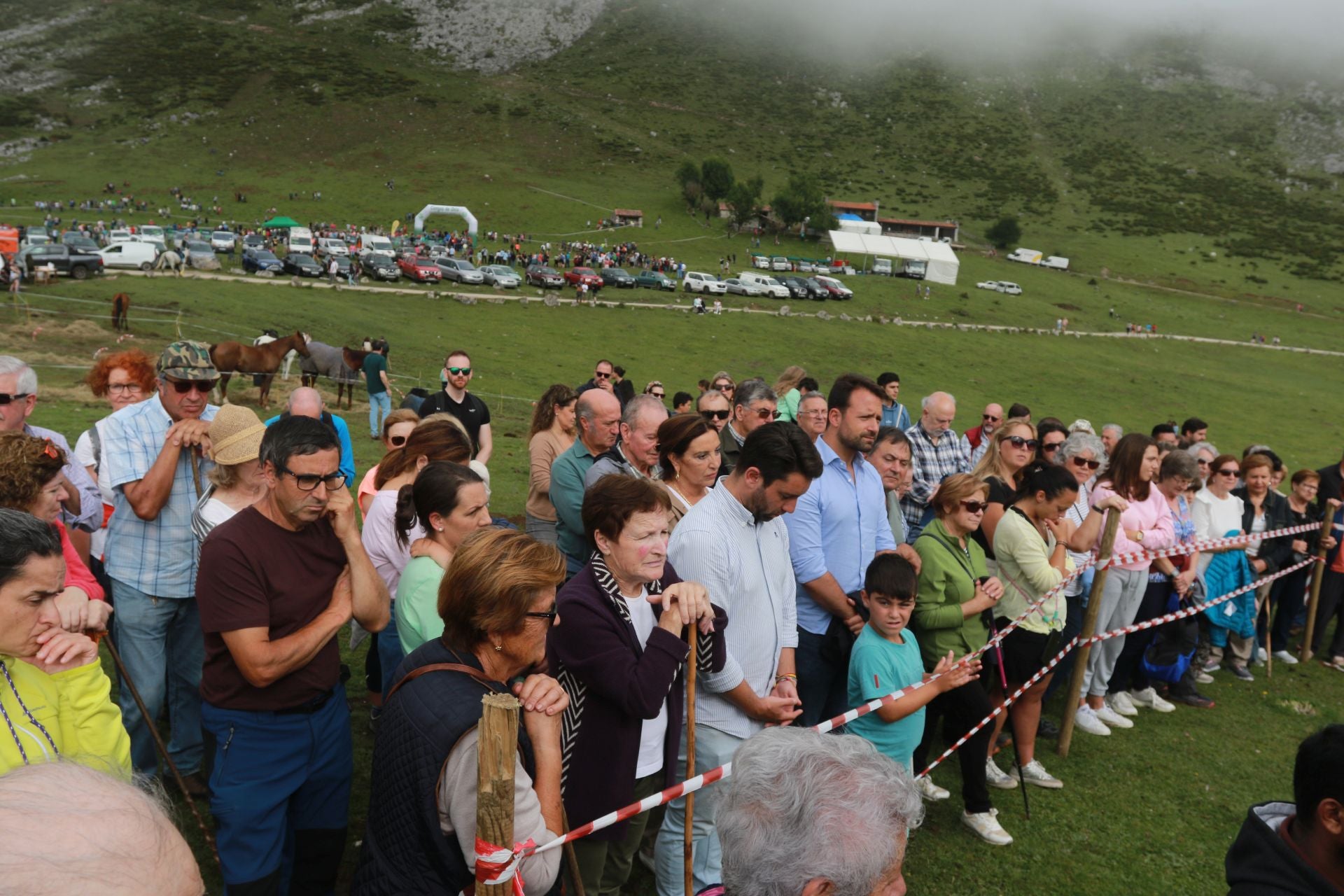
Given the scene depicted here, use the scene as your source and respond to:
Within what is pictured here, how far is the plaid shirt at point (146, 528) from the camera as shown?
169 inches

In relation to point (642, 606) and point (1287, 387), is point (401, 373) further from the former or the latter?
point (1287, 387)

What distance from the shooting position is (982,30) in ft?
531

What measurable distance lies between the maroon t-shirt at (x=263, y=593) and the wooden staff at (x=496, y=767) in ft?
4.41

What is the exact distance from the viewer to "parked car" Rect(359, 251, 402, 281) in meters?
41.6

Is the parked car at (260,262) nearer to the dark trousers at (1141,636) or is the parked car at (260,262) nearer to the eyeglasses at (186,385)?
the eyeglasses at (186,385)

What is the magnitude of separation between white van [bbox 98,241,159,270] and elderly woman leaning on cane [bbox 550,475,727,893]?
3815 cm

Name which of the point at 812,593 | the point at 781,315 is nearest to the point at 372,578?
the point at 812,593

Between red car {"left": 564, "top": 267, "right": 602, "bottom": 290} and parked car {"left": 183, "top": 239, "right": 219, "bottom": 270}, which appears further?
red car {"left": 564, "top": 267, "right": 602, "bottom": 290}

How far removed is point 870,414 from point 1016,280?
2798 inches

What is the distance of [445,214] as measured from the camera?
70625 millimetres

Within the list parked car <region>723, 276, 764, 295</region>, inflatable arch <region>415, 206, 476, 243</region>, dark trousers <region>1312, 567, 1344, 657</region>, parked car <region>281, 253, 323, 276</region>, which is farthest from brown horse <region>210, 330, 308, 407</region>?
inflatable arch <region>415, 206, 476, 243</region>

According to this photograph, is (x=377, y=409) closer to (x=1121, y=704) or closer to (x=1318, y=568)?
(x=1121, y=704)

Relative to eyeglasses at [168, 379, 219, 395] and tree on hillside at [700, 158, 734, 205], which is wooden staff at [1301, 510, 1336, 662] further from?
tree on hillside at [700, 158, 734, 205]

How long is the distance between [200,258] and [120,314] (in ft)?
56.4
